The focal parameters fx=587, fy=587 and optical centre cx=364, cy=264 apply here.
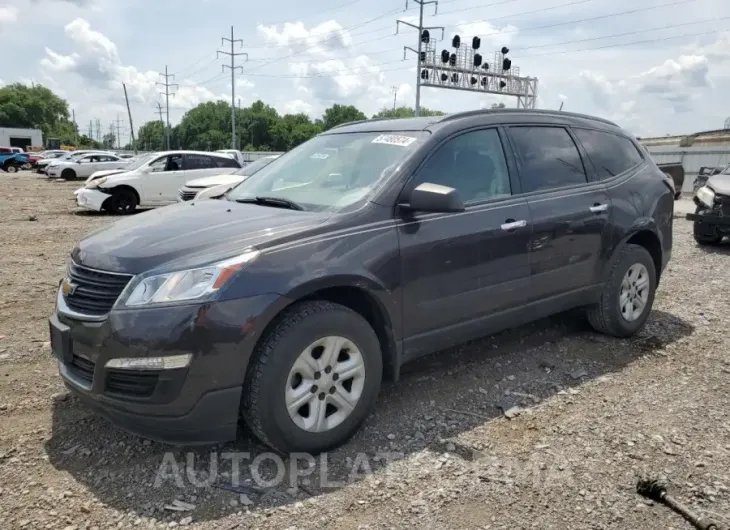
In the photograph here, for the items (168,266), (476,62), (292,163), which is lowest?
(168,266)

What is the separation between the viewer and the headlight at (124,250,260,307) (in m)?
2.74

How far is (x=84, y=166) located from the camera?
101 ft

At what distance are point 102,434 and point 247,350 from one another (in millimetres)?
1208

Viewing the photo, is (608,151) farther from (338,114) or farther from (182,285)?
(338,114)

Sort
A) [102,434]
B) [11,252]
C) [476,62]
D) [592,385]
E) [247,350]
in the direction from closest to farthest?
[247,350]
[102,434]
[592,385]
[11,252]
[476,62]

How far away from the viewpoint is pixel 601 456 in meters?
3.18

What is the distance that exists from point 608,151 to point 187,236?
361 cm

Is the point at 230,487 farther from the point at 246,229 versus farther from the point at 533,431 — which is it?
the point at 533,431

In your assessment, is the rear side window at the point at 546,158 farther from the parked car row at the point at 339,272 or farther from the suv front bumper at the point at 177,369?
the suv front bumper at the point at 177,369

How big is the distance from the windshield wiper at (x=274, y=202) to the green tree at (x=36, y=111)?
109 m

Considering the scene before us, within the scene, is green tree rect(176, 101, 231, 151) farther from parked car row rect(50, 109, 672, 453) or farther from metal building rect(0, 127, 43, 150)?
parked car row rect(50, 109, 672, 453)

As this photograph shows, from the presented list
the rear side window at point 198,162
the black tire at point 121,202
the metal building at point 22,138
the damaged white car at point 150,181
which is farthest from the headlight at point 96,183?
the metal building at point 22,138

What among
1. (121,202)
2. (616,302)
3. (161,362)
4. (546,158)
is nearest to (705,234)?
(616,302)


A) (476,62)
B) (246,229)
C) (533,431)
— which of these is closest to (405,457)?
(533,431)
